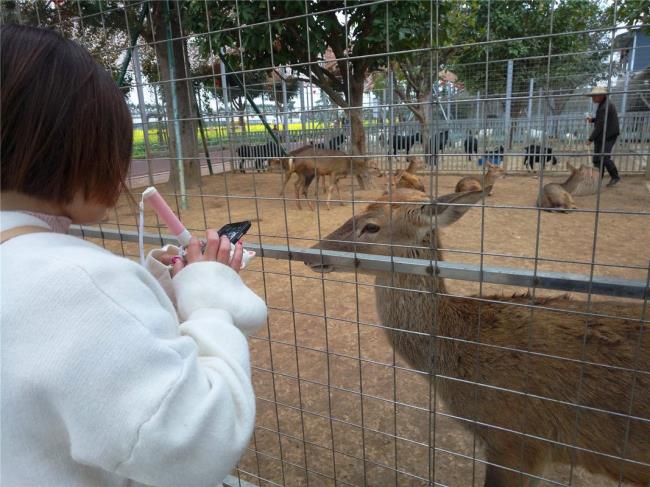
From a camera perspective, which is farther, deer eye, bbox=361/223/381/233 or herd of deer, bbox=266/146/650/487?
deer eye, bbox=361/223/381/233

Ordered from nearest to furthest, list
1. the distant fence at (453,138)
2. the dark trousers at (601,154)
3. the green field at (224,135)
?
the dark trousers at (601,154) < the distant fence at (453,138) < the green field at (224,135)

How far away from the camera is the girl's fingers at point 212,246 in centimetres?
110

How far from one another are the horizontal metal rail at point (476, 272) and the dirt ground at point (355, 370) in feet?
0.26

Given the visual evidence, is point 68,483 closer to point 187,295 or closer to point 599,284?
point 187,295

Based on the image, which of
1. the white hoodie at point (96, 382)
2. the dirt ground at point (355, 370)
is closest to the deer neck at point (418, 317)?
the dirt ground at point (355, 370)

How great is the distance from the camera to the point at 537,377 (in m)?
1.95

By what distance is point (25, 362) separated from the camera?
2.32ft

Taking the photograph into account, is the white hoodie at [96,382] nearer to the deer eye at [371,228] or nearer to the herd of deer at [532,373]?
the herd of deer at [532,373]

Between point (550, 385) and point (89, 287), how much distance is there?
6.12ft

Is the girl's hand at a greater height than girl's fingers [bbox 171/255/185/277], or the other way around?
the girl's hand

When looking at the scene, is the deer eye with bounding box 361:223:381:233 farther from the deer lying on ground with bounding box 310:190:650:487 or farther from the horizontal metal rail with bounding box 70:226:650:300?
the horizontal metal rail with bounding box 70:226:650:300

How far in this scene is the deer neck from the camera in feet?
7.32

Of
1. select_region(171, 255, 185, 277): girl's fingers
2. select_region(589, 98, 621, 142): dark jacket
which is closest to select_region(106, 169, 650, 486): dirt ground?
select_region(589, 98, 621, 142): dark jacket

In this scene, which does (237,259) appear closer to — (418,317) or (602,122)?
(602,122)
